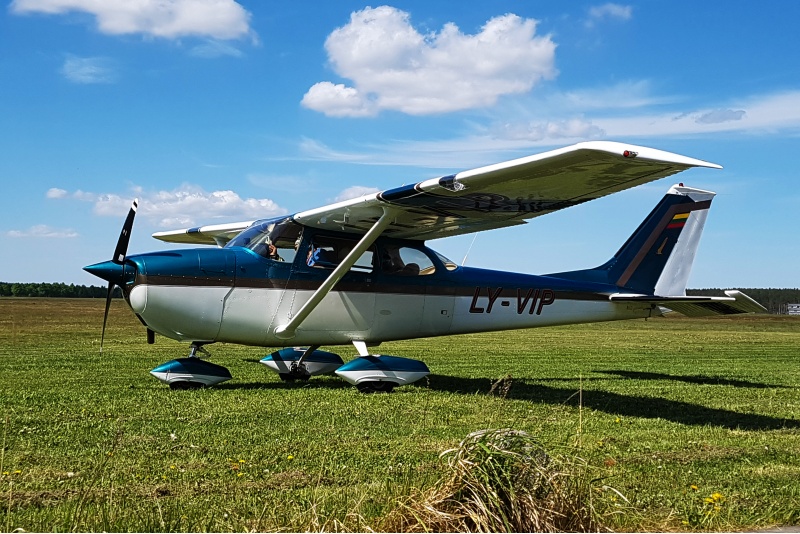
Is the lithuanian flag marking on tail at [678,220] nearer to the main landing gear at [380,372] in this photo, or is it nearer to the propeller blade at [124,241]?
the main landing gear at [380,372]

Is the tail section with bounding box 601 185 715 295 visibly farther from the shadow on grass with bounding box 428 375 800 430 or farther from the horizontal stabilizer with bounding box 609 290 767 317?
the shadow on grass with bounding box 428 375 800 430

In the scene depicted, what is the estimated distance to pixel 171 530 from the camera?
3785 millimetres

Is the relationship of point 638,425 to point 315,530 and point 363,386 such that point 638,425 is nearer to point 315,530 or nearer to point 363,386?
point 363,386

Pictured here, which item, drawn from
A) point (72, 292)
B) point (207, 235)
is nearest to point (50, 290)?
point (72, 292)

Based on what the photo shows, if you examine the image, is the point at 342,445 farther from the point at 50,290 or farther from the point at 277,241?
the point at 50,290

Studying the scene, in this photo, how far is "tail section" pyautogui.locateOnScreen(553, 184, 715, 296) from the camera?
45.1 ft

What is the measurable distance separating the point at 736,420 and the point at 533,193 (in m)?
3.39

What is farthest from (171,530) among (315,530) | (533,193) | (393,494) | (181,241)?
(181,241)

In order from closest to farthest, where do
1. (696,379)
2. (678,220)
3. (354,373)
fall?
(354,373) < (696,379) < (678,220)

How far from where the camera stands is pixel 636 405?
9492 millimetres

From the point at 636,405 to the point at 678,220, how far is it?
5.53 m

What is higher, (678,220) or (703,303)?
(678,220)

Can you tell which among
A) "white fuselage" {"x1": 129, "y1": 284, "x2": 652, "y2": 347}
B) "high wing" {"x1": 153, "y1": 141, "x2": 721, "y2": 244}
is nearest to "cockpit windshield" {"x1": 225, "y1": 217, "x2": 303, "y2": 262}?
"high wing" {"x1": 153, "y1": 141, "x2": 721, "y2": 244}

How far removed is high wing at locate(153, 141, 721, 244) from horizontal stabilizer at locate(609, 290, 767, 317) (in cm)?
325
